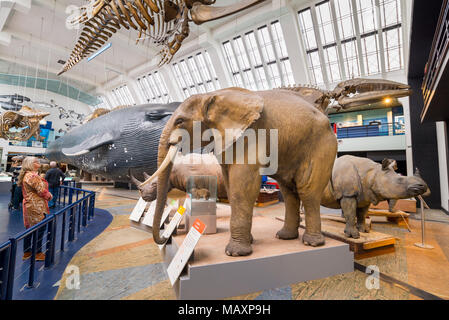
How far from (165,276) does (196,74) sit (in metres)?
19.2

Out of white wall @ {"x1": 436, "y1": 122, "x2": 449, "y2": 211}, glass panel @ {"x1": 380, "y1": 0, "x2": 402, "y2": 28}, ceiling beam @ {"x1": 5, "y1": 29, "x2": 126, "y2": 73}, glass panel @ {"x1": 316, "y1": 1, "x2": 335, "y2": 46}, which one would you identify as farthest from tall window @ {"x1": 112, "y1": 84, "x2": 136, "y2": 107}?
white wall @ {"x1": 436, "y1": 122, "x2": 449, "y2": 211}

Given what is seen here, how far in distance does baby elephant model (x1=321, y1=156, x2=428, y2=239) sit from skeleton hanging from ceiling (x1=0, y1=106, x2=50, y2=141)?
10810 millimetres

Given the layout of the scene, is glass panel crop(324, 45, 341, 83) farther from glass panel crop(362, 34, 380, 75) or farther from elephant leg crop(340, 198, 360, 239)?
elephant leg crop(340, 198, 360, 239)

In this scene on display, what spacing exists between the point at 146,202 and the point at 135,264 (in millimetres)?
1462

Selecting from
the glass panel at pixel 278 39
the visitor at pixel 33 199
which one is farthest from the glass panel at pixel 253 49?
the visitor at pixel 33 199

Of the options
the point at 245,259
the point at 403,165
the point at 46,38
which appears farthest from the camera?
the point at 46,38

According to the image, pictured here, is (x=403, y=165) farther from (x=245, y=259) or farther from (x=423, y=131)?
(x=245, y=259)

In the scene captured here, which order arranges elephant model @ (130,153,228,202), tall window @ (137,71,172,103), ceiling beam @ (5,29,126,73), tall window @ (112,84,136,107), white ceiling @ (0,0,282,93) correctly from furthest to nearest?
tall window @ (112,84,136,107) → tall window @ (137,71,172,103) → ceiling beam @ (5,29,126,73) → white ceiling @ (0,0,282,93) → elephant model @ (130,153,228,202)

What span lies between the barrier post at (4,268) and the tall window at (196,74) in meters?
17.9

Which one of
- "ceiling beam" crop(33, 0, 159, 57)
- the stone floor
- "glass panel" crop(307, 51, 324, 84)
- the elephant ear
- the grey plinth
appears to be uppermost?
"ceiling beam" crop(33, 0, 159, 57)

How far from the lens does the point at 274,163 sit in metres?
1.81

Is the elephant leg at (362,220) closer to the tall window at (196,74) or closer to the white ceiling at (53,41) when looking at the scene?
the white ceiling at (53,41)

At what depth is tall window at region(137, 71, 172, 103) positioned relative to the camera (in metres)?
21.2
